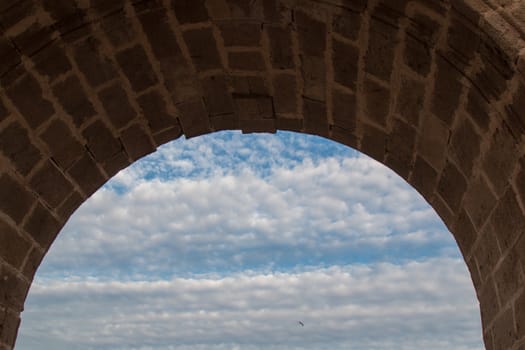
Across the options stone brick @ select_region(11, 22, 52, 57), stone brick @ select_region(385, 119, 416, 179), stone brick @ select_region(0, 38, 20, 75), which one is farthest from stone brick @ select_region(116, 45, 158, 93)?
stone brick @ select_region(385, 119, 416, 179)

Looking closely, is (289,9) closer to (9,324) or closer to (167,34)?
(167,34)

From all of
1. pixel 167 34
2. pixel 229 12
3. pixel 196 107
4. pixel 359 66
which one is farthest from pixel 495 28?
pixel 196 107

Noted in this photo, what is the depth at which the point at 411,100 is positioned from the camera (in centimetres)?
418

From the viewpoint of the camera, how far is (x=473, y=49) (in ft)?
11.0

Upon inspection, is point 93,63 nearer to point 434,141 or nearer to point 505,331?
point 434,141

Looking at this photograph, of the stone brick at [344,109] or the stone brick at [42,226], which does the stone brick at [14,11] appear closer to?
the stone brick at [42,226]

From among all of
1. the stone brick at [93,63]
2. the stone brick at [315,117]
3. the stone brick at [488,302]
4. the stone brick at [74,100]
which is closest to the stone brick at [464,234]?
the stone brick at [488,302]

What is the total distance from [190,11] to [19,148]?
150 cm

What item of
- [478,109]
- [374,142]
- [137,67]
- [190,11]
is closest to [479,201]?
[478,109]

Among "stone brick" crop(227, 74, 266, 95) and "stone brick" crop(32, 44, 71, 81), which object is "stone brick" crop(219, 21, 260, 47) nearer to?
"stone brick" crop(227, 74, 266, 95)

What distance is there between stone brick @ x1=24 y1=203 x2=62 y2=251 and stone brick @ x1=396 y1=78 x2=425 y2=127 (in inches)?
106

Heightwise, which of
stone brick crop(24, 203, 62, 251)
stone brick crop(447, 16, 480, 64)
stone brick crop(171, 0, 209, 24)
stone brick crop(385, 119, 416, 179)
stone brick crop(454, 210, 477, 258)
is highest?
stone brick crop(171, 0, 209, 24)

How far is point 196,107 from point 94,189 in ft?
3.49

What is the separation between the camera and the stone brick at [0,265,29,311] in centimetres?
463
